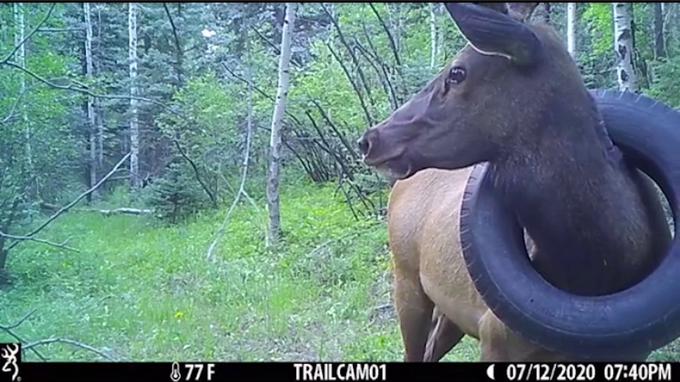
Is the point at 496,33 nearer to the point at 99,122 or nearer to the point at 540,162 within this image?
the point at 540,162

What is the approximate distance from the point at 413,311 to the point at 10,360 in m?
1.91

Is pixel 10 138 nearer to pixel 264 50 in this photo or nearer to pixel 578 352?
pixel 578 352

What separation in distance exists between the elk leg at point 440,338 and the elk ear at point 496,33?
1835 millimetres

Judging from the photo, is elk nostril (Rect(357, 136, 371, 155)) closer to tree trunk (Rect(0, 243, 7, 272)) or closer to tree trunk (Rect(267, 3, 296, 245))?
tree trunk (Rect(0, 243, 7, 272))

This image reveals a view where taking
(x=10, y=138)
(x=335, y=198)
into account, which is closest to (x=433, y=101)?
(x=10, y=138)

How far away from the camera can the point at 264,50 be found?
1612 centimetres

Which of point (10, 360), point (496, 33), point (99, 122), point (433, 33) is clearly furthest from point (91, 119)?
point (496, 33)

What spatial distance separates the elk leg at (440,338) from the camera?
13.3ft

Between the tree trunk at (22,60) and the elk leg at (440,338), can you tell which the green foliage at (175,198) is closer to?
the tree trunk at (22,60)

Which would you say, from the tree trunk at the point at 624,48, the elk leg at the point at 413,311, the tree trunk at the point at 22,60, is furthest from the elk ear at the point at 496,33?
the tree trunk at the point at 624,48

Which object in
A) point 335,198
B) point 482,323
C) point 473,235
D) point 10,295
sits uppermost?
point 473,235

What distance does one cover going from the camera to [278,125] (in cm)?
948

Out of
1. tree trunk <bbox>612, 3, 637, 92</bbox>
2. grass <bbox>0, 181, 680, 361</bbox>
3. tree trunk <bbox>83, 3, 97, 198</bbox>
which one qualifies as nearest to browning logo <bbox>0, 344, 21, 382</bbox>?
grass <bbox>0, 181, 680, 361</bbox>

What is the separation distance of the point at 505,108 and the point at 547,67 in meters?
0.18
